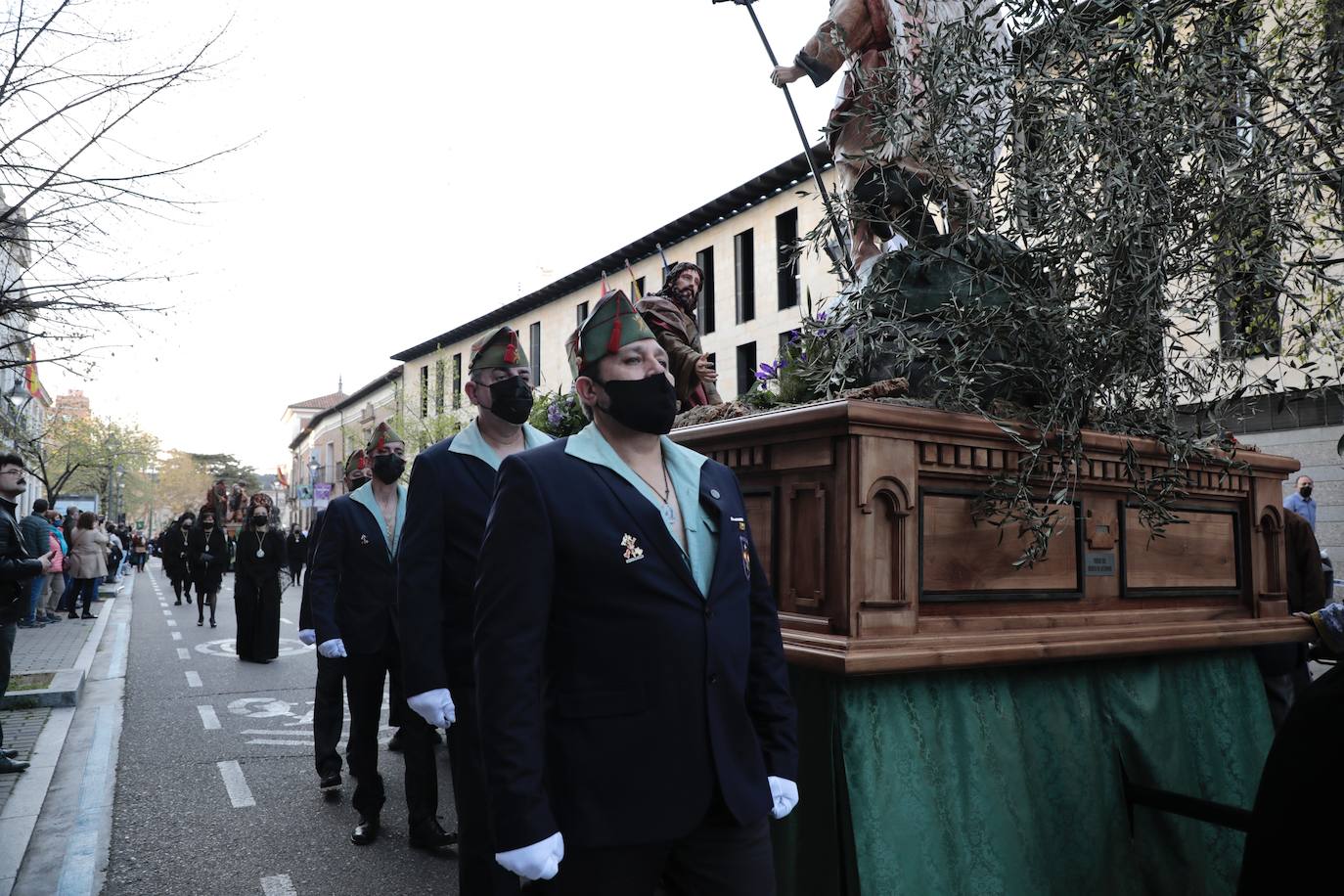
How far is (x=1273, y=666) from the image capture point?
4426mm

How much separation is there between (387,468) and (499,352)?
246cm

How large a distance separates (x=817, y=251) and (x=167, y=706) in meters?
8.20

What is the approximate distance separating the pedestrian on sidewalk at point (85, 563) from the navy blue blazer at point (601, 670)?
750 inches

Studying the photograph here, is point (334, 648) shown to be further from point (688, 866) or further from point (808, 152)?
point (688, 866)

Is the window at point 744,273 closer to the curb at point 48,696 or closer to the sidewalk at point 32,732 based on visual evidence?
the sidewalk at point 32,732

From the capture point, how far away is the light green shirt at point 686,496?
242 centimetres

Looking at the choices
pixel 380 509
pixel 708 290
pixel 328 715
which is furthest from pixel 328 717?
pixel 708 290

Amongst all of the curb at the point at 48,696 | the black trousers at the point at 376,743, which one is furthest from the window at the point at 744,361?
the black trousers at the point at 376,743

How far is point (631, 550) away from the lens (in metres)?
2.31

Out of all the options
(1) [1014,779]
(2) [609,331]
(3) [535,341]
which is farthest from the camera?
(3) [535,341]

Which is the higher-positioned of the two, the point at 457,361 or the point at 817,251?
the point at 457,361

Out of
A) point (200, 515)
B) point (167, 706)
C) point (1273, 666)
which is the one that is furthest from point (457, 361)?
point (1273, 666)

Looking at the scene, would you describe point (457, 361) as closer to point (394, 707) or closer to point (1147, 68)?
point (394, 707)

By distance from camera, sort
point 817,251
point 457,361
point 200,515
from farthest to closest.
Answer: point 457,361, point 200,515, point 817,251
